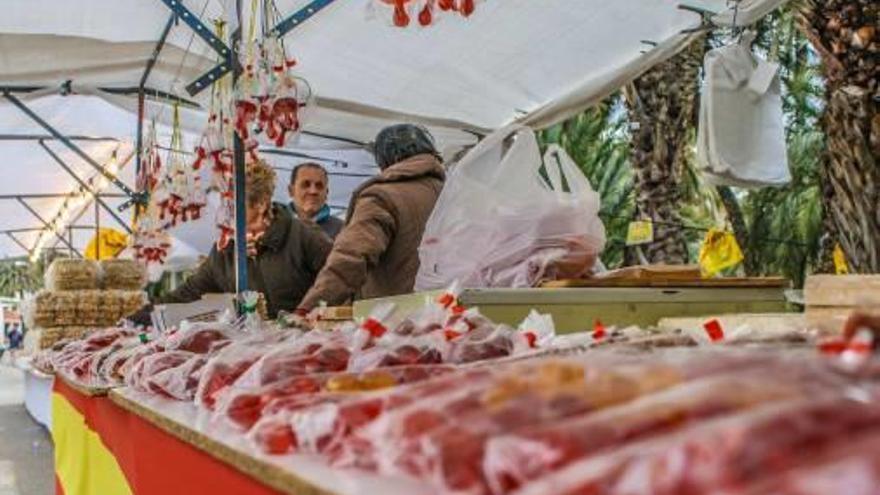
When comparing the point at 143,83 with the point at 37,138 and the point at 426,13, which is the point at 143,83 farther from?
the point at 426,13

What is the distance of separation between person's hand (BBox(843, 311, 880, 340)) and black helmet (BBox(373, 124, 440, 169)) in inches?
105

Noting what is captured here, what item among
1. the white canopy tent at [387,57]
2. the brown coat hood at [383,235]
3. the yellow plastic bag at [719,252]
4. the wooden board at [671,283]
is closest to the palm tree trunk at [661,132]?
the yellow plastic bag at [719,252]

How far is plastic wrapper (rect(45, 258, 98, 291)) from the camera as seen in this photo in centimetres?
752

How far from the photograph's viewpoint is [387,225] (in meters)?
3.28

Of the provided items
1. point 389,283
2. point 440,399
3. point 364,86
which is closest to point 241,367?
point 440,399

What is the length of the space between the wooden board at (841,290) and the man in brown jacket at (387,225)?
1641 millimetres

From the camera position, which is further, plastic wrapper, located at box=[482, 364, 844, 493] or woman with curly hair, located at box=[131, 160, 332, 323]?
woman with curly hair, located at box=[131, 160, 332, 323]

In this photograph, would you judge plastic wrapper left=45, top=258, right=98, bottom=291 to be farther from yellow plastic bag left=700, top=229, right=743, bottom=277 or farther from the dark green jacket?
yellow plastic bag left=700, top=229, right=743, bottom=277

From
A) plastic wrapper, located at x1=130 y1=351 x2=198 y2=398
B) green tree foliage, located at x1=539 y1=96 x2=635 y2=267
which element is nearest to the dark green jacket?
plastic wrapper, located at x1=130 y1=351 x2=198 y2=398

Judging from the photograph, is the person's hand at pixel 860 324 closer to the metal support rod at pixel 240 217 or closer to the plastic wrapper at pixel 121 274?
the metal support rod at pixel 240 217

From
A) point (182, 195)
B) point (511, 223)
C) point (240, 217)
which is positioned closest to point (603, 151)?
point (182, 195)

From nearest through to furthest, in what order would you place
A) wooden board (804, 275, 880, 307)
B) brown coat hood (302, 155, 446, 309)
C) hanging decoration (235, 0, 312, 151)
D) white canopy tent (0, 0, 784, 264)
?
wooden board (804, 275, 880, 307) → brown coat hood (302, 155, 446, 309) → hanging decoration (235, 0, 312, 151) → white canopy tent (0, 0, 784, 264)

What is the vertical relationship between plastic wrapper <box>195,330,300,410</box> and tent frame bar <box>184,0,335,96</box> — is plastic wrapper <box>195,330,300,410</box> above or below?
below

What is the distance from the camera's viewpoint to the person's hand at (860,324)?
88 centimetres
